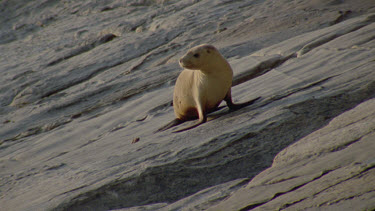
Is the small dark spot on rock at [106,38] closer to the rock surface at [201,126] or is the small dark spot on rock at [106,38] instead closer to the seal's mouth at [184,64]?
the rock surface at [201,126]

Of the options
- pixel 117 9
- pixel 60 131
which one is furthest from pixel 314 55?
pixel 117 9

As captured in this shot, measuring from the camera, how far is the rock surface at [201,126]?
3094 mm

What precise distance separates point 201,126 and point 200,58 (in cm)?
60

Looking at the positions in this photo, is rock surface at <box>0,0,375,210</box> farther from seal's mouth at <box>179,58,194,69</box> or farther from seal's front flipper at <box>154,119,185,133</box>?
seal's mouth at <box>179,58,194,69</box>

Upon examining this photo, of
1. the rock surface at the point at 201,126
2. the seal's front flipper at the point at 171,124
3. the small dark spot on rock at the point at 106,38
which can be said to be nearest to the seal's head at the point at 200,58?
the rock surface at the point at 201,126

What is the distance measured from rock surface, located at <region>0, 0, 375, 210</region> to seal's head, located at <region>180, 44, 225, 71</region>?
50cm

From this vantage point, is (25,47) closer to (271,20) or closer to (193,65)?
(271,20)

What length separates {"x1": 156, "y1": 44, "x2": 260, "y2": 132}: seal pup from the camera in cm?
453

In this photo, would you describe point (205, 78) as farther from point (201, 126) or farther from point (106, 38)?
point (106, 38)

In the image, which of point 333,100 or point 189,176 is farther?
point 333,100

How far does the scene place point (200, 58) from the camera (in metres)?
4.53

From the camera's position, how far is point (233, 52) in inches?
297

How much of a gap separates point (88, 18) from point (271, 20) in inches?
216

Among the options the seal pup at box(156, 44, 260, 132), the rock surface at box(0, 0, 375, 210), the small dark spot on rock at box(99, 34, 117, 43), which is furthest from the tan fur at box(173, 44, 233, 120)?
the small dark spot on rock at box(99, 34, 117, 43)
